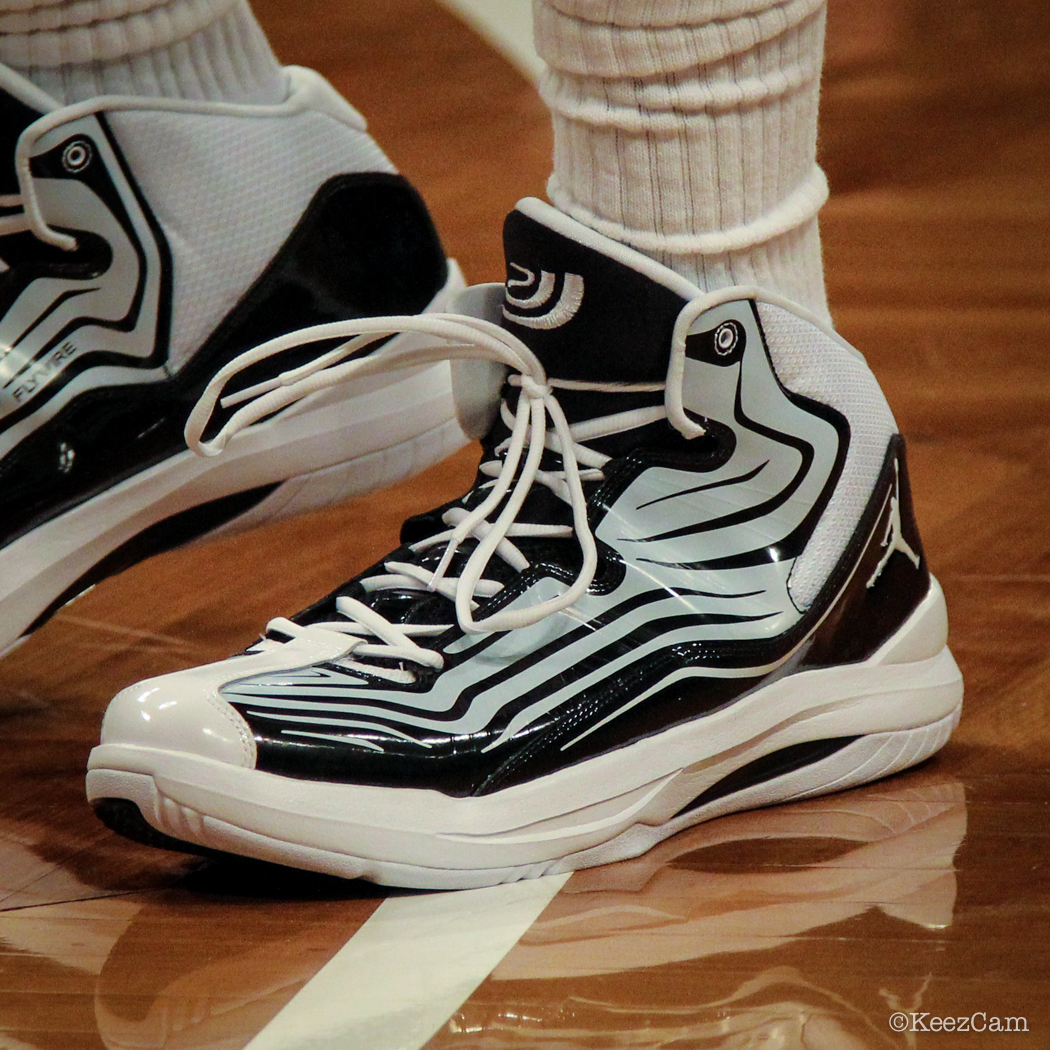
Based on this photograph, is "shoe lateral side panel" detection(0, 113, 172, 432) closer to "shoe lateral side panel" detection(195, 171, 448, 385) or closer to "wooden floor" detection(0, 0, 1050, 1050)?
"shoe lateral side panel" detection(195, 171, 448, 385)

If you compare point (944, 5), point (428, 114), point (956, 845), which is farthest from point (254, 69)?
point (944, 5)

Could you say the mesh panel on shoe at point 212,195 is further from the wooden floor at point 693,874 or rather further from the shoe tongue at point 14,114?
the wooden floor at point 693,874

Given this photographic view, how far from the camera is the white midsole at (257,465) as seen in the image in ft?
2.76

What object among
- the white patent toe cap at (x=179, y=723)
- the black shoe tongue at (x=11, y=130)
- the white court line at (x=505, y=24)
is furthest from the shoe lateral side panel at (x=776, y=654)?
the white court line at (x=505, y=24)

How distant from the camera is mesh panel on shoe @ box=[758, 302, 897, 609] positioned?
0.70 metres

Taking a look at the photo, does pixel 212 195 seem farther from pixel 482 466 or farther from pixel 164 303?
pixel 482 466

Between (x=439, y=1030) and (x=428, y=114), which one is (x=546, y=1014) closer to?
(x=439, y=1030)

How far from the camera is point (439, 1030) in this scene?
1.76ft

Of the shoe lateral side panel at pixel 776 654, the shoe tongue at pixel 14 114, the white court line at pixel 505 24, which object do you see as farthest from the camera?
the white court line at pixel 505 24

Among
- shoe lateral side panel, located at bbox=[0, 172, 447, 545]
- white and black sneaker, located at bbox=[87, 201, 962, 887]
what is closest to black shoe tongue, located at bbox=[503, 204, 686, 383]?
white and black sneaker, located at bbox=[87, 201, 962, 887]

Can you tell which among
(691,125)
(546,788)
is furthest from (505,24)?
(546,788)

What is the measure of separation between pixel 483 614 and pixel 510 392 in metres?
0.13

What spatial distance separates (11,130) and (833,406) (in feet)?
1.62

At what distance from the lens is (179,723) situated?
23.2 inches
